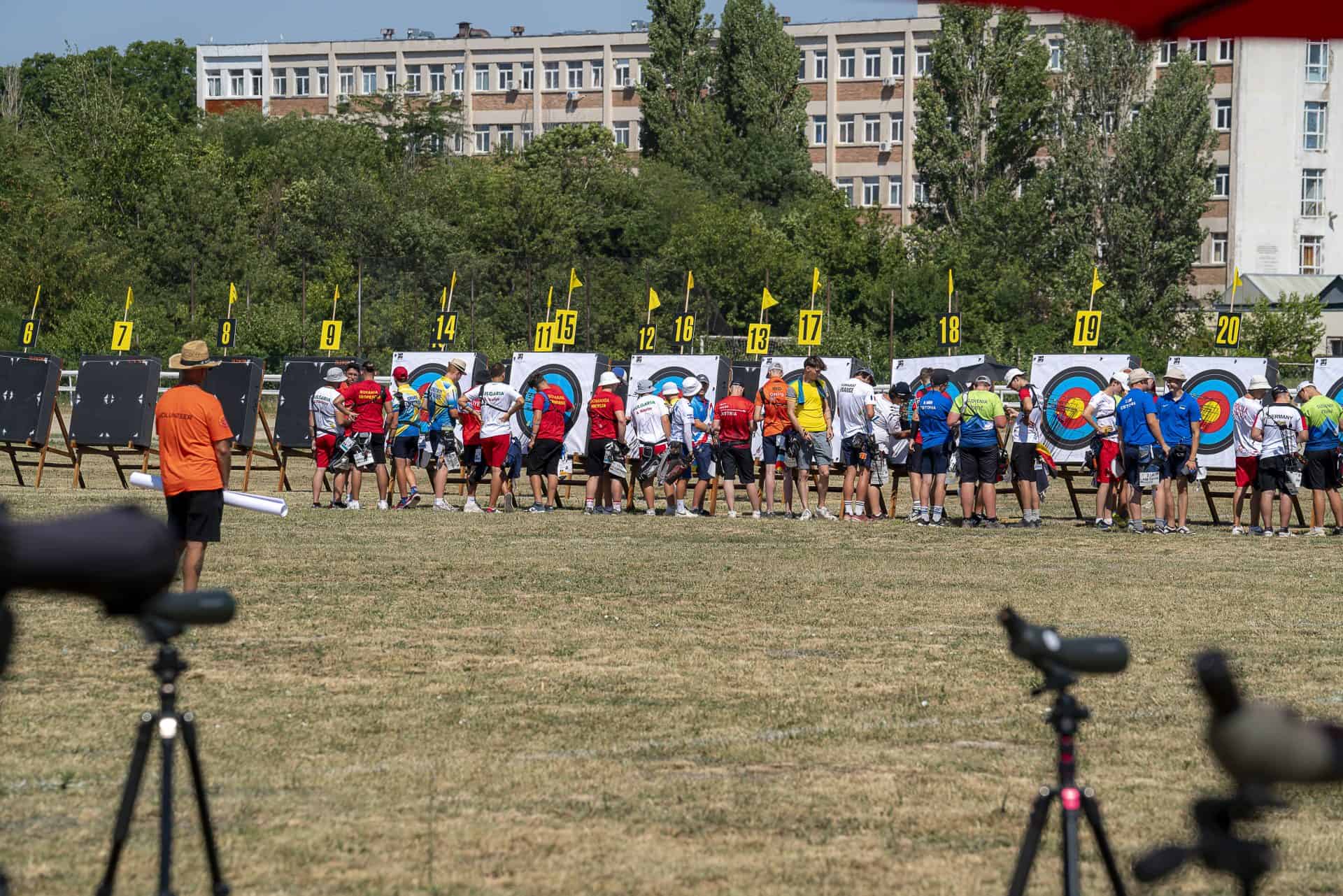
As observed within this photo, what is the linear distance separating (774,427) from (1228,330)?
1011cm

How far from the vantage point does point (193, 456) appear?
11.2m

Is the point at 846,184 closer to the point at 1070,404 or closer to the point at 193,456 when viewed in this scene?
the point at 1070,404

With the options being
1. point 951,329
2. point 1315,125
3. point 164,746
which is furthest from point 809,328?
point 1315,125

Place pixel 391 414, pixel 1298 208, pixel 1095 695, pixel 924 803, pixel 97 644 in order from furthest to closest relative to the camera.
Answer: pixel 1298 208 → pixel 391 414 → pixel 97 644 → pixel 1095 695 → pixel 924 803

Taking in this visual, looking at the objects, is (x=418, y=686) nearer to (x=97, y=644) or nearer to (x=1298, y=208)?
(x=97, y=644)

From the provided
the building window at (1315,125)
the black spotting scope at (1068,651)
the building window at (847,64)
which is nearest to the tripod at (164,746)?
the black spotting scope at (1068,651)

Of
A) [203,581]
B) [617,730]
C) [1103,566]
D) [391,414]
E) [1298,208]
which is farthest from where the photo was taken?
[1298,208]

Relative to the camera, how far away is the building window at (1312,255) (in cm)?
7856

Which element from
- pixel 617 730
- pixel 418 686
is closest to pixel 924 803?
pixel 617 730

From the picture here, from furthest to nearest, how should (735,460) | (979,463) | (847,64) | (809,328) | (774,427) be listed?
(847,64) < (809,328) < (735,460) < (774,427) < (979,463)

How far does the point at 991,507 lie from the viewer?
20.7m

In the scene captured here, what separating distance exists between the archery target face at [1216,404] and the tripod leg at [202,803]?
20.5 metres

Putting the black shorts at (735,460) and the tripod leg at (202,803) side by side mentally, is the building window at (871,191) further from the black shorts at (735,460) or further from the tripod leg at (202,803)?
the tripod leg at (202,803)

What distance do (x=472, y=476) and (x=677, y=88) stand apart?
63.9 meters
